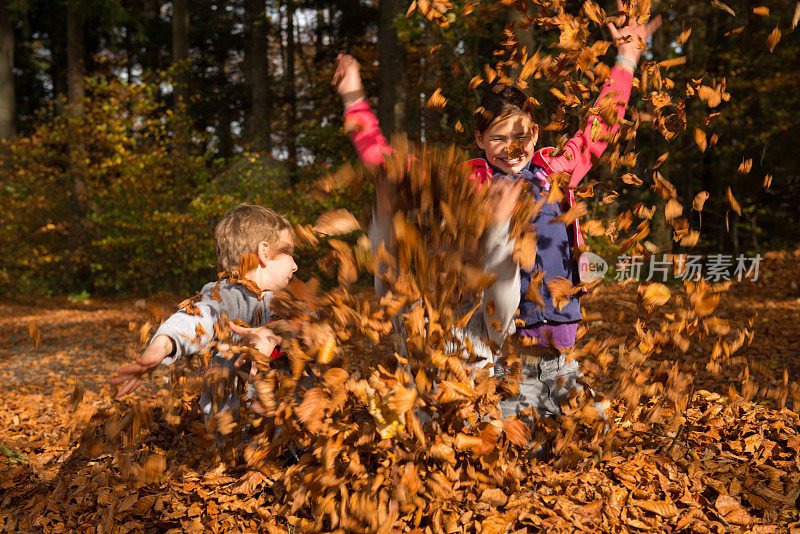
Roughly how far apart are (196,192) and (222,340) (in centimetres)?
960

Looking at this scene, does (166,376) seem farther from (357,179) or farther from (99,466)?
(357,179)

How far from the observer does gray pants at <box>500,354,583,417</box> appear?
2340 mm

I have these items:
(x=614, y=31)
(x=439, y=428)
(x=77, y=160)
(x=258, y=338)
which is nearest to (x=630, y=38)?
(x=614, y=31)

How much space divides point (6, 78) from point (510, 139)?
51.8 feet

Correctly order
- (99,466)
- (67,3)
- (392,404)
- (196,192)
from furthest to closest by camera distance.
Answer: (67,3) < (196,192) < (99,466) < (392,404)

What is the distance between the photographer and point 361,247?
72.7 inches

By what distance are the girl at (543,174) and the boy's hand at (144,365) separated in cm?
108

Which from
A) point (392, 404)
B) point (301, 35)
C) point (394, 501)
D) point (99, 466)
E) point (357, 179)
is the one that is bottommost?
point (99, 466)

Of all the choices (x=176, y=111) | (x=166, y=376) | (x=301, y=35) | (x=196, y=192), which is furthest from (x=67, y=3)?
(x=301, y=35)

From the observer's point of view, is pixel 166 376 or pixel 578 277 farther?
pixel 166 376

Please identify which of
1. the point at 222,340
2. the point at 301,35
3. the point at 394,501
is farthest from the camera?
the point at 301,35

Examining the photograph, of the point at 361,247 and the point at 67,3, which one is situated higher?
the point at 67,3

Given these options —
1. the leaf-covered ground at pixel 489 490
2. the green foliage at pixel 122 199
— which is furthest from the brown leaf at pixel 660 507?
the green foliage at pixel 122 199

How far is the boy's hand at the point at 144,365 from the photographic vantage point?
190 cm
